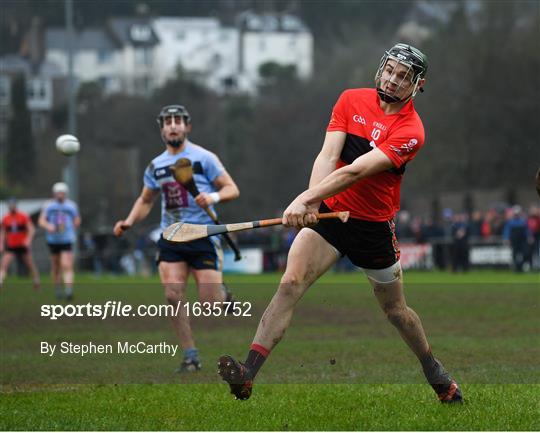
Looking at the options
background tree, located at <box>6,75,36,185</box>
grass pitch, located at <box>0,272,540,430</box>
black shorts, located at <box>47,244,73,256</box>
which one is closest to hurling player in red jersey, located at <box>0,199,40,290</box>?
black shorts, located at <box>47,244,73,256</box>

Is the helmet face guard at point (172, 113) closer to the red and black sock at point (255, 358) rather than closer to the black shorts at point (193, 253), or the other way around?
the black shorts at point (193, 253)

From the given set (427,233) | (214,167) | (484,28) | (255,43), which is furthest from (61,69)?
(214,167)

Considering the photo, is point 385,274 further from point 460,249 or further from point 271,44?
point 271,44

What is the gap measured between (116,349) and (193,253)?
1651mm

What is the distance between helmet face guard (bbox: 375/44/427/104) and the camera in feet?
27.0

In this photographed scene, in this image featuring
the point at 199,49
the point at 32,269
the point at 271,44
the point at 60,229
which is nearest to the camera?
the point at 60,229

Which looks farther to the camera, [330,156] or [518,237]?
[518,237]

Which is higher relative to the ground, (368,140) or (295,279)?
(368,140)

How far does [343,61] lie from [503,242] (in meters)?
44.8

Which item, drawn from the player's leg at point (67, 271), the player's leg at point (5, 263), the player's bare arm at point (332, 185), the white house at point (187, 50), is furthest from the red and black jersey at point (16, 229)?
the white house at point (187, 50)

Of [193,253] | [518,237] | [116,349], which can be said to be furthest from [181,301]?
[518,237]

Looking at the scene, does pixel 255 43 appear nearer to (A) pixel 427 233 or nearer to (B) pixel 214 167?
(A) pixel 427 233

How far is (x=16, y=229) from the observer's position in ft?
90.1

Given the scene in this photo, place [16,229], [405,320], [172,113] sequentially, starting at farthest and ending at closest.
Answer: [16,229] → [172,113] → [405,320]
